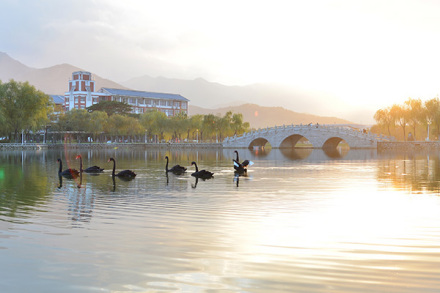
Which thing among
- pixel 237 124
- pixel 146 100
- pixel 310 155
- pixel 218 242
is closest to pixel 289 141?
pixel 237 124

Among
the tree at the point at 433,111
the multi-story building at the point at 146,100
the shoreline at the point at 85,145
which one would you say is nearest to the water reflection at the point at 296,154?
the tree at the point at 433,111

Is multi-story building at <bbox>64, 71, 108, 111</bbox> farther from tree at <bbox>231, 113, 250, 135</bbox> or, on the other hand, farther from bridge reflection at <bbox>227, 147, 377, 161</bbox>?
bridge reflection at <bbox>227, 147, 377, 161</bbox>

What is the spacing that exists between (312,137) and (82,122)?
3733cm

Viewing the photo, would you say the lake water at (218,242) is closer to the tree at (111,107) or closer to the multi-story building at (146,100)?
the tree at (111,107)

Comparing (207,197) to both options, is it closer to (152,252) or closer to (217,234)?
(217,234)

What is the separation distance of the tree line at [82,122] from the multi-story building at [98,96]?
11.2 m

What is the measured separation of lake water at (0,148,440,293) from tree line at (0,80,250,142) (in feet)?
155

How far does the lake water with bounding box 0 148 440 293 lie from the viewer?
5.82m

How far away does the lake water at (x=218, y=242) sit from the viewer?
229 inches

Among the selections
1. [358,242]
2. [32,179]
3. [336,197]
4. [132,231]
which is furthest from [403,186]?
[32,179]

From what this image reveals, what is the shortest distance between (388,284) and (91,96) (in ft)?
367

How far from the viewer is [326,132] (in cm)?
7406

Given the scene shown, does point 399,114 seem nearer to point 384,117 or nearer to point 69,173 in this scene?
point 384,117

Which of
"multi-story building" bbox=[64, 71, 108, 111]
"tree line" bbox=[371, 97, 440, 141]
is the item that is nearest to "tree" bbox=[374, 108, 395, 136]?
"tree line" bbox=[371, 97, 440, 141]
